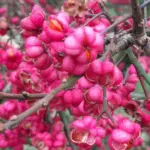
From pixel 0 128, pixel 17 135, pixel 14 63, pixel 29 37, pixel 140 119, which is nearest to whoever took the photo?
pixel 0 128

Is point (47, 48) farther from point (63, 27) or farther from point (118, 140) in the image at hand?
point (118, 140)

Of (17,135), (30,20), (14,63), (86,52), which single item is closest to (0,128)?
(86,52)

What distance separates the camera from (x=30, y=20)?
3.37 ft

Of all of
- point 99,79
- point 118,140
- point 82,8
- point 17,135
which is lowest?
point 17,135

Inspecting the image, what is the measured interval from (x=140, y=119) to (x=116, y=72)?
→ 0.94 feet

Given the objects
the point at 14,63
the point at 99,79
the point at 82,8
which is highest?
the point at 82,8

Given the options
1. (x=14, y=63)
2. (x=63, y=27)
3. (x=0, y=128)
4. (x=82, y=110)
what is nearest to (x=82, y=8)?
(x=63, y=27)

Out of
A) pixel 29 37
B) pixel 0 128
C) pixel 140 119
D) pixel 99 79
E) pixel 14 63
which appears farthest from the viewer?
pixel 14 63

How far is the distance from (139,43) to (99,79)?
0.19 metres

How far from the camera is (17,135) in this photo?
155 cm

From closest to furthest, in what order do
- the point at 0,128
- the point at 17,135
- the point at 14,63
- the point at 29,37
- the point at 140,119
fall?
the point at 0,128
the point at 29,37
the point at 140,119
the point at 17,135
the point at 14,63

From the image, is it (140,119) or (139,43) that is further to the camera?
(140,119)

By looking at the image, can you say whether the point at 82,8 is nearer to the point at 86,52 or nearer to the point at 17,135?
the point at 86,52

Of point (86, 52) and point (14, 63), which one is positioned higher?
point (86, 52)
